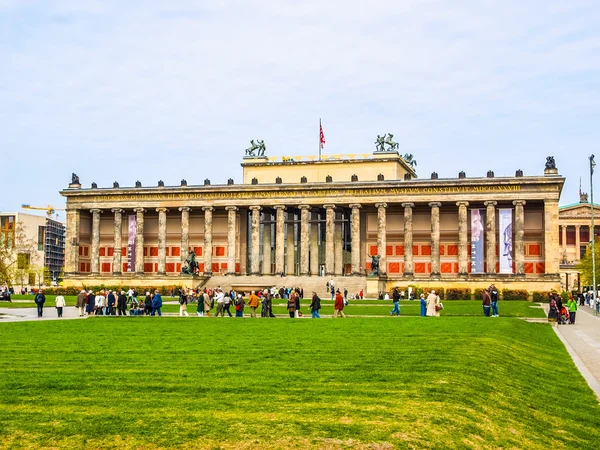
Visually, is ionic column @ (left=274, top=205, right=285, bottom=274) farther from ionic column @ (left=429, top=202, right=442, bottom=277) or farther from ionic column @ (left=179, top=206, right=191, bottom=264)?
ionic column @ (left=429, top=202, right=442, bottom=277)

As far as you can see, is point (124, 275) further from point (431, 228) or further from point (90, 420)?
point (90, 420)

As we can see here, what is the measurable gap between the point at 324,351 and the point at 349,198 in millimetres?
73736

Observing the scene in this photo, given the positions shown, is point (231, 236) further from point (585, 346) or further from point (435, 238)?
point (585, 346)

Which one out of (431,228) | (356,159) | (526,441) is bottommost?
(526,441)

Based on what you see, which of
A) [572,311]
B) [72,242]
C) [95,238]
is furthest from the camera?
[95,238]

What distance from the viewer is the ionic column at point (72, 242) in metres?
106

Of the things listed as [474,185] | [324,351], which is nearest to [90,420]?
[324,351]

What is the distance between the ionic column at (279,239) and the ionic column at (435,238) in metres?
18.1

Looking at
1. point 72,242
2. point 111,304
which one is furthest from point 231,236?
point 111,304

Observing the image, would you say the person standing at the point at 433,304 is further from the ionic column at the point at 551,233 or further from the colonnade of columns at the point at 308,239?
the ionic column at the point at 551,233

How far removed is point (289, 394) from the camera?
1638 cm

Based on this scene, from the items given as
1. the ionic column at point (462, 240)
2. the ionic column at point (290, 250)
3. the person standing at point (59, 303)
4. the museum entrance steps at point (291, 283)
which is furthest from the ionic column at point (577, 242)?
the person standing at point (59, 303)

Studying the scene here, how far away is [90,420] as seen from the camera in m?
13.8

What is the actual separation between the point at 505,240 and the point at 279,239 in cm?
2737
